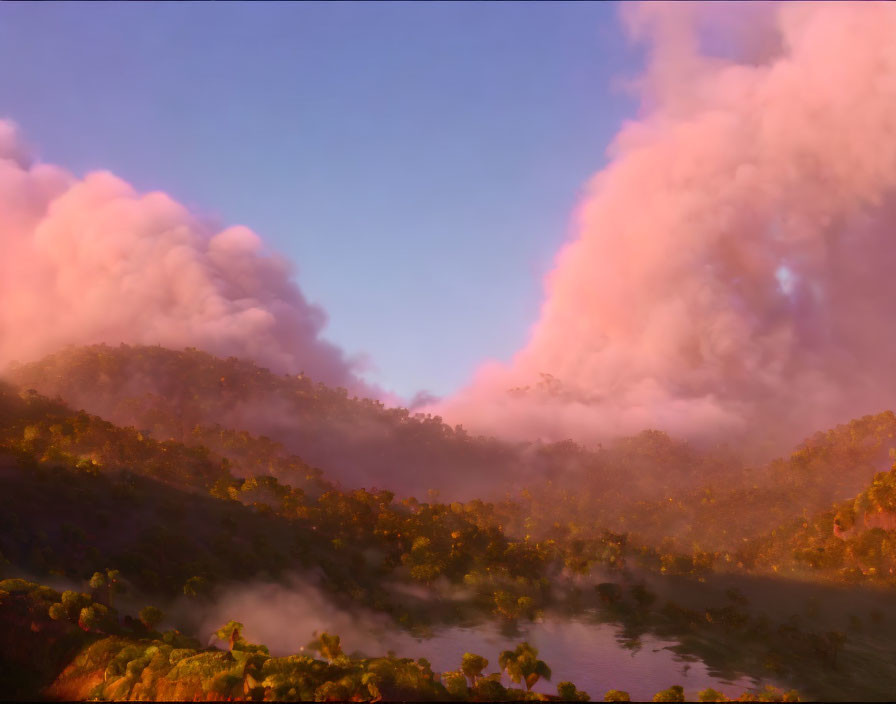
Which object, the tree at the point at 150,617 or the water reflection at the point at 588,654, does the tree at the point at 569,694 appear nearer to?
the water reflection at the point at 588,654

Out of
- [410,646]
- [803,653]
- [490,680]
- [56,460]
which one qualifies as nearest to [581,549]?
[803,653]

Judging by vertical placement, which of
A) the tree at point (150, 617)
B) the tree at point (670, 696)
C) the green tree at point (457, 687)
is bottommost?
the tree at point (670, 696)

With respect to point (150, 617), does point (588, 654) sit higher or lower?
lower

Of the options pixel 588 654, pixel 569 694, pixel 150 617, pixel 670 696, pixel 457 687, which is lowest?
pixel 588 654

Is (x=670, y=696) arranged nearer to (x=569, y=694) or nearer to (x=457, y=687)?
(x=569, y=694)

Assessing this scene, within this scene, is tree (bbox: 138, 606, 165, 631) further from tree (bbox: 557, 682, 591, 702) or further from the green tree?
tree (bbox: 557, 682, 591, 702)

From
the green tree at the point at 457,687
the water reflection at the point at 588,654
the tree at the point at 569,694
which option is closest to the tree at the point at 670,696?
the tree at the point at 569,694

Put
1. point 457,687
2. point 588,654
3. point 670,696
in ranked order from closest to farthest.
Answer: point 670,696 < point 457,687 < point 588,654

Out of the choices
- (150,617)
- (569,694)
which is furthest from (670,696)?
(150,617)

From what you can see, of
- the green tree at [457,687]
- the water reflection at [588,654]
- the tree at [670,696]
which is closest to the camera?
the tree at [670,696]

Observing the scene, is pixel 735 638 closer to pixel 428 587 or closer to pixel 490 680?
pixel 428 587

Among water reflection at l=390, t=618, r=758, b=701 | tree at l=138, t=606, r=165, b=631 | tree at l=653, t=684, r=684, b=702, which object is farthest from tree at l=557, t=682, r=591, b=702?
tree at l=138, t=606, r=165, b=631
